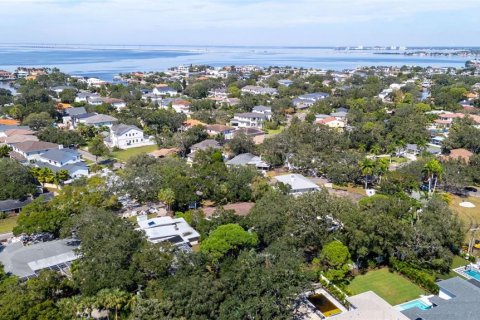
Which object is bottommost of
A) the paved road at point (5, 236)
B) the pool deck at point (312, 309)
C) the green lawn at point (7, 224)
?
the green lawn at point (7, 224)

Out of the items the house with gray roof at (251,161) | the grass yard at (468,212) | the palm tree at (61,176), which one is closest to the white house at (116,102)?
the house with gray roof at (251,161)

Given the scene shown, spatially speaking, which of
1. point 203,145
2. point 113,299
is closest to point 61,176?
point 203,145

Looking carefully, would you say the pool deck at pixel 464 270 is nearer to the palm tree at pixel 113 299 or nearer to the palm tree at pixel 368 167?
the palm tree at pixel 368 167

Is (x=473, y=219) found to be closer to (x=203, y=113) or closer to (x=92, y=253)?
(x=92, y=253)

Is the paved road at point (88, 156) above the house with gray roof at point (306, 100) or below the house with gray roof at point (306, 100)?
below

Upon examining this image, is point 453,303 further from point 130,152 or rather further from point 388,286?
point 130,152

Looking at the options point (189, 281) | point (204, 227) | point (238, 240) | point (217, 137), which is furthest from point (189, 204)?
point (217, 137)

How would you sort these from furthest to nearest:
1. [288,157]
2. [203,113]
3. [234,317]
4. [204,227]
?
[203,113] → [288,157] → [204,227] → [234,317]

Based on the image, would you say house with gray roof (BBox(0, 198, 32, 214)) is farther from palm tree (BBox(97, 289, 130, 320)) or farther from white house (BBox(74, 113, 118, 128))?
white house (BBox(74, 113, 118, 128))
